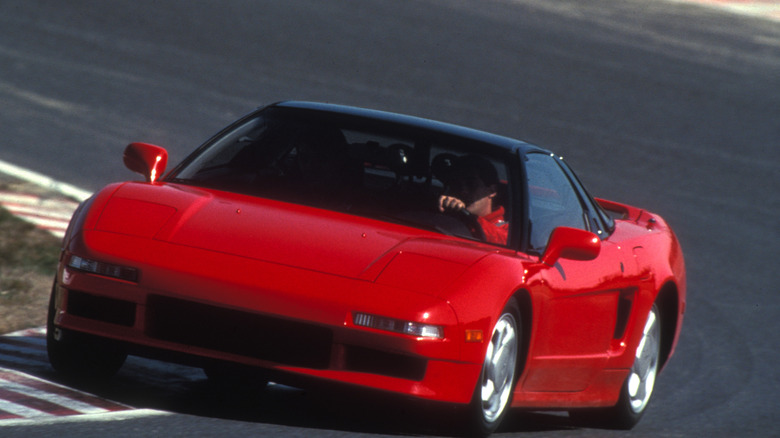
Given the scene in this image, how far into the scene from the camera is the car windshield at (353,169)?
19.7ft

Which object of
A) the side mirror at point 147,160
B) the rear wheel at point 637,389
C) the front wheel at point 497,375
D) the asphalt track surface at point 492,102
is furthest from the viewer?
the asphalt track surface at point 492,102

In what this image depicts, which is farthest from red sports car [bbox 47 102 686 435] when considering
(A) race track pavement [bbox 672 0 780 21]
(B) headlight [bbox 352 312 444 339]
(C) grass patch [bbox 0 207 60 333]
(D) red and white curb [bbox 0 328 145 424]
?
(A) race track pavement [bbox 672 0 780 21]

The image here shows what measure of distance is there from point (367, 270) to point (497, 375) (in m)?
0.70

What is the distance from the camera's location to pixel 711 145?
1766 cm

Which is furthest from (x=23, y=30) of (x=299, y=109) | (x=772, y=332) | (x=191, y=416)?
(x=191, y=416)

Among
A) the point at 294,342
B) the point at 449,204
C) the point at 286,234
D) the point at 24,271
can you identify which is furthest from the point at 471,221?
the point at 24,271

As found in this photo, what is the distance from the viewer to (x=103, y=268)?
526 centimetres

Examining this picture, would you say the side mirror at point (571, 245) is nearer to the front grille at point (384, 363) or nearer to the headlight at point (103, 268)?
the front grille at point (384, 363)

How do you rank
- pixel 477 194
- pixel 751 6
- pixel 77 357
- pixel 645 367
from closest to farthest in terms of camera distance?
pixel 77 357 < pixel 477 194 < pixel 645 367 < pixel 751 6

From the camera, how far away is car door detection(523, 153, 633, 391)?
5871mm

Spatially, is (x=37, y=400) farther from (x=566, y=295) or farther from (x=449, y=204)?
(x=566, y=295)

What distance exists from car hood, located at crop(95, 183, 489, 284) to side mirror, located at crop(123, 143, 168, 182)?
13.5 inches

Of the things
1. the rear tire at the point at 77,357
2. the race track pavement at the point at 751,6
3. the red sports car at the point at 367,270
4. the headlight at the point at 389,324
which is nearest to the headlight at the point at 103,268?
the red sports car at the point at 367,270

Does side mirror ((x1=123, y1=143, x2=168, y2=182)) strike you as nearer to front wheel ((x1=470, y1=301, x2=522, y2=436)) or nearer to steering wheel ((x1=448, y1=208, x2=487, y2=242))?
steering wheel ((x1=448, y1=208, x2=487, y2=242))
